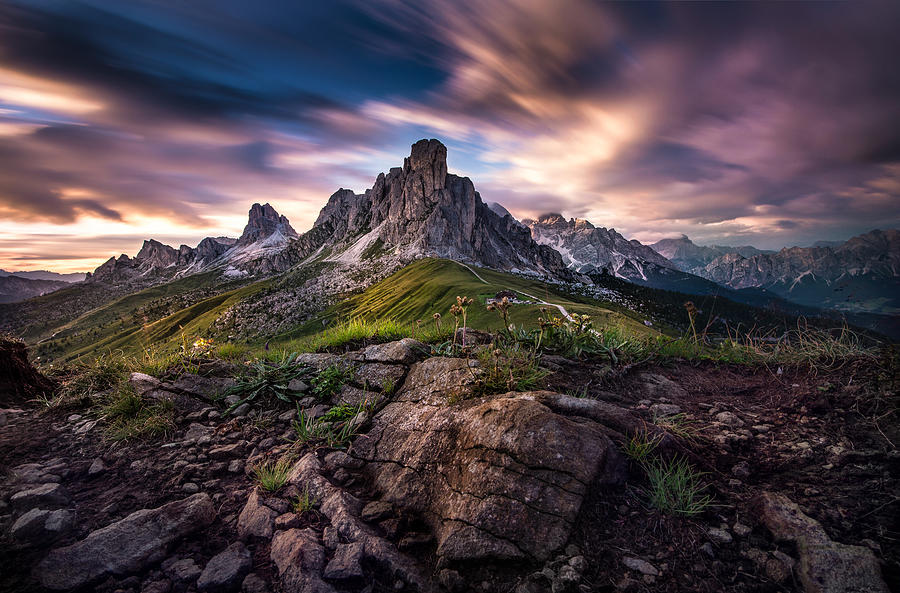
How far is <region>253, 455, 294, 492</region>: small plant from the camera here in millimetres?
3863

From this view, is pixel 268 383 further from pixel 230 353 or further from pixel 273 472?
pixel 230 353

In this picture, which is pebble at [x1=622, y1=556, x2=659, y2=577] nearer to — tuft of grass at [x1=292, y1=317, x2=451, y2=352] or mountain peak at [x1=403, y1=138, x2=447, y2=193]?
tuft of grass at [x1=292, y1=317, x2=451, y2=352]

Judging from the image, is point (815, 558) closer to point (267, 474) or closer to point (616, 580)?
point (616, 580)

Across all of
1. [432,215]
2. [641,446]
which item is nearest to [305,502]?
[641,446]

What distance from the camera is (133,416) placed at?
203 inches

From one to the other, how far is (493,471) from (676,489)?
1687 mm

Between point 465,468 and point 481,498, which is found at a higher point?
point 465,468

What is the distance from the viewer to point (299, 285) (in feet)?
452

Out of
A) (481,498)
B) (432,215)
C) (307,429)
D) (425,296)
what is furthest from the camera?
(432,215)

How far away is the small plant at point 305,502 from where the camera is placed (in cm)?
358

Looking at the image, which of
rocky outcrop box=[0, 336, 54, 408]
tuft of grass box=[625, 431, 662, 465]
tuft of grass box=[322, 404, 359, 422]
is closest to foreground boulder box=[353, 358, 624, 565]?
tuft of grass box=[625, 431, 662, 465]

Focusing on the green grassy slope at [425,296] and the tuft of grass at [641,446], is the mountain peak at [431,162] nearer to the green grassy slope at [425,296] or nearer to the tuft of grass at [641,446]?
the green grassy slope at [425,296]

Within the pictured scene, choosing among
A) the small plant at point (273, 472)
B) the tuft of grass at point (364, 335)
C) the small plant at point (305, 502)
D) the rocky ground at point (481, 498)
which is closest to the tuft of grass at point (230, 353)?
the tuft of grass at point (364, 335)

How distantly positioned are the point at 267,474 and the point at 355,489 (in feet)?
3.35
